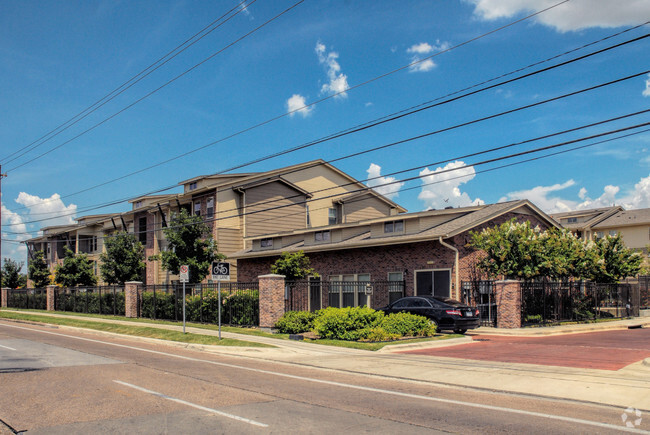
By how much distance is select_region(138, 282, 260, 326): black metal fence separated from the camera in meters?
24.4

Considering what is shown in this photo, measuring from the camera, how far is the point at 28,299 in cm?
4866

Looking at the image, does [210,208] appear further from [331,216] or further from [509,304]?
[509,304]

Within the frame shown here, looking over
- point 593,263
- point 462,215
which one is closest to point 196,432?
point 462,215

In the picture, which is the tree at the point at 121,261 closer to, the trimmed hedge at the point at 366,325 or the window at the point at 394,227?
the window at the point at 394,227

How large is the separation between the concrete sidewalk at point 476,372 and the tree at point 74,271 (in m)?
35.9

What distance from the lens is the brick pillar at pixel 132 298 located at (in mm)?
32500

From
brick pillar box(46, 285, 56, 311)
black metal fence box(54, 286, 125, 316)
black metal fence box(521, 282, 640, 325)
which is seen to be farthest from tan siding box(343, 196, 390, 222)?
brick pillar box(46, 285, 56, 311)

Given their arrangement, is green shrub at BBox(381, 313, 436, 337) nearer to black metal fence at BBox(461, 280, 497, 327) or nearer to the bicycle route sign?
the bicycle route sign

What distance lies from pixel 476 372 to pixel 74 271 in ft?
149

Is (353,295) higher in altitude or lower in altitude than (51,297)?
higher

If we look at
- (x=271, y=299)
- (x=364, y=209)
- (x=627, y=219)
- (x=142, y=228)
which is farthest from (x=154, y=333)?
(x=627, y=219)

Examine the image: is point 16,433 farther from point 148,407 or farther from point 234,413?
point 234,413

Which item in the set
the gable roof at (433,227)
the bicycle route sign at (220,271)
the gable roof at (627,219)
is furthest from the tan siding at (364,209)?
the gable roof at (627,219)

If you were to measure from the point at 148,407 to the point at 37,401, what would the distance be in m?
2.20
